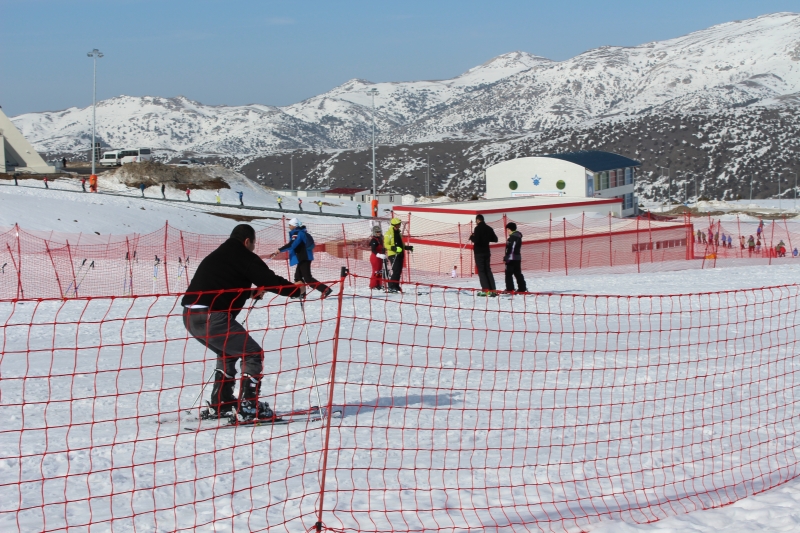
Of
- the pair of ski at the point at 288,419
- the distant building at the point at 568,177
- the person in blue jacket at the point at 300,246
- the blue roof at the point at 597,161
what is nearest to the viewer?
the pair of ski at the point at 288,419

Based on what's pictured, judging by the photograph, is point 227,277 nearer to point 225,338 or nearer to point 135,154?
point 225,338

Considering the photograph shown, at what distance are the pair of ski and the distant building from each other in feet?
164

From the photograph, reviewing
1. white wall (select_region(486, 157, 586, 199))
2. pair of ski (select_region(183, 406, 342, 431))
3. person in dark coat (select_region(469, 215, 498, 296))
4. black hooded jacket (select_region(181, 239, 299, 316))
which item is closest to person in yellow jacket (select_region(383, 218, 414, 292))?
person in dark coat (select_region(469, 215, 498, 296))

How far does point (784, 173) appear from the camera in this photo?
373ft

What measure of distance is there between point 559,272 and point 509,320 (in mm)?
10382

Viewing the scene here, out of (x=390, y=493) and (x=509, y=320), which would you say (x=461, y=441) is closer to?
(x=390, y=493)

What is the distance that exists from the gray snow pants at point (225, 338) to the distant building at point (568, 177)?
50.6 meters

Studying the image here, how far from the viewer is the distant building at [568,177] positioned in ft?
184

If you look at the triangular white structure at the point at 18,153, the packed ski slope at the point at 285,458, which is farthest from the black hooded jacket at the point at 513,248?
the triangular white structure at the point at 18,153

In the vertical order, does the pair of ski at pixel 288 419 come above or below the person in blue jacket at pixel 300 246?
below

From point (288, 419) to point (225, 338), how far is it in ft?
3.04

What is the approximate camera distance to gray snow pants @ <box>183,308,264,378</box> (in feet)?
18.5

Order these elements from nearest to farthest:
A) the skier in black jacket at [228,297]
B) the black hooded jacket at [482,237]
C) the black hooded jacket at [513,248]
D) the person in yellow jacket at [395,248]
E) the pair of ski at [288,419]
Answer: the skier in black jacket at [228,297] → the pair of ski at [288,419] → the black hooded jacket at [482,237] → the black hooded jacket at [513,248] → the person in yellow jacket at [395,248]

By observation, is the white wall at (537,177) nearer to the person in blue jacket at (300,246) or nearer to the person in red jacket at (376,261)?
the person in red jacket at (376,261)
